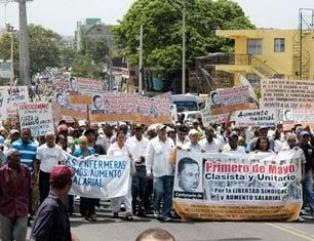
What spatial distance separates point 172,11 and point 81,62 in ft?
169

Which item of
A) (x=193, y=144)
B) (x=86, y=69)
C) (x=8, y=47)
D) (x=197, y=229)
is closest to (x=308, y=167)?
(x=193, y=144)

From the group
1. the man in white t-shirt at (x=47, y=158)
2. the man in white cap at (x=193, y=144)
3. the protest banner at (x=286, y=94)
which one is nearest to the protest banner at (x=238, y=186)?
→ the man in white cap at (x=193, y=144)

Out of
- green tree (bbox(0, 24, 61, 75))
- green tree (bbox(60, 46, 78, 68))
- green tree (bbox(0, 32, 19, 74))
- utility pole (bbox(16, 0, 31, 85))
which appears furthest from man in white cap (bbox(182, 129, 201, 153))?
green tree (bbox(60, 46, 78, 68))

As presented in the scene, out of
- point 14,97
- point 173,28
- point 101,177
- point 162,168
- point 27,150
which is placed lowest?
point 101,177

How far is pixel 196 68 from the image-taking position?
225 feet

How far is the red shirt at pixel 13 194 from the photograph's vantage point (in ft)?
32.7

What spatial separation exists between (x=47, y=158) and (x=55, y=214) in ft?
25.8

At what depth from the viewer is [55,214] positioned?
6.91 meters

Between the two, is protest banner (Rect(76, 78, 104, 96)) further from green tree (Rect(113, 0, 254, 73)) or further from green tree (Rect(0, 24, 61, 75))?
green tree (Rect(0, 24, 61, 75))

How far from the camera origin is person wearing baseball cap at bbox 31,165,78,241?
6.91m

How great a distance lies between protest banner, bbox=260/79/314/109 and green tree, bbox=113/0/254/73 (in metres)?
47.3

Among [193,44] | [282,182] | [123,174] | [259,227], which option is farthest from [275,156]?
[193,44]

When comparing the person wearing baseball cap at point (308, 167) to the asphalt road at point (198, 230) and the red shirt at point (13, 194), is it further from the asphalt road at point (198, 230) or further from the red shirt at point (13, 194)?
the red shirt at point (13, 194)

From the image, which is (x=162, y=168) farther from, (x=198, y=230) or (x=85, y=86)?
(x=85, y=86)
